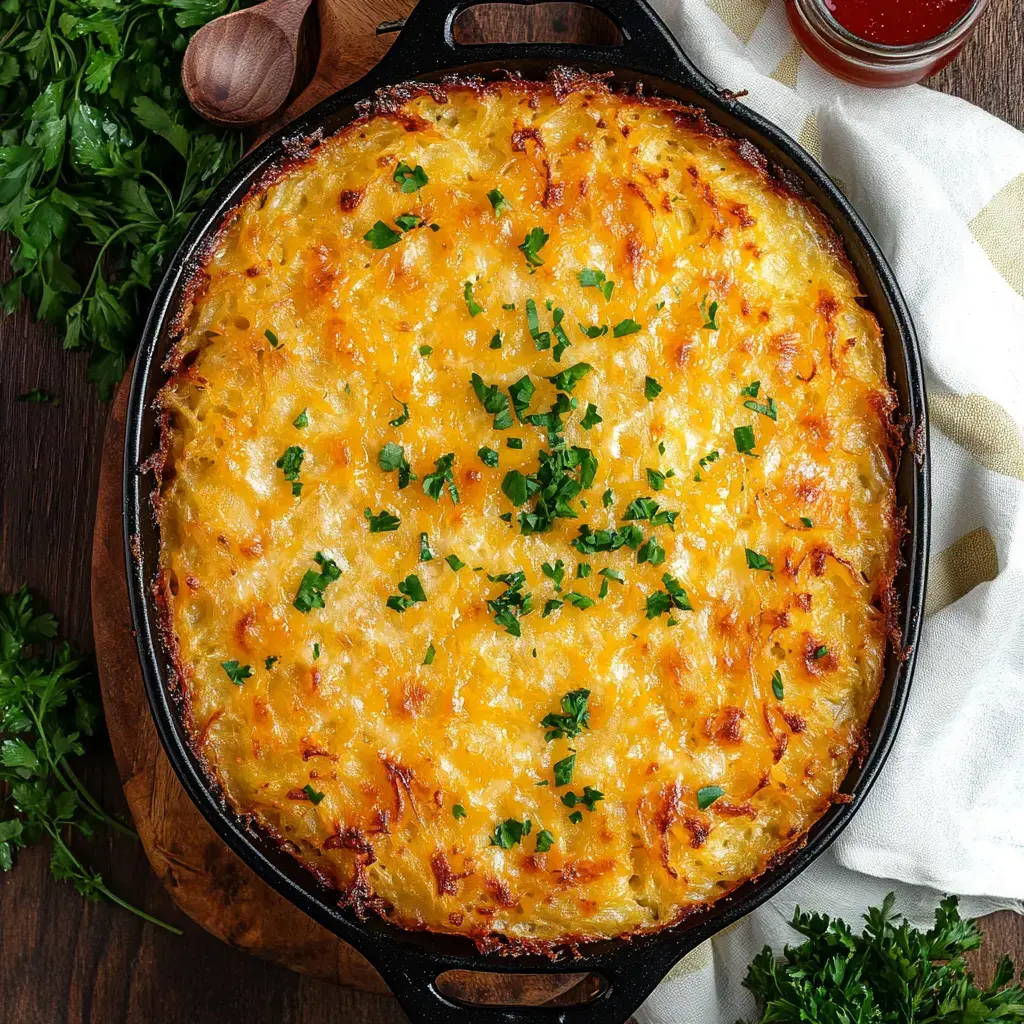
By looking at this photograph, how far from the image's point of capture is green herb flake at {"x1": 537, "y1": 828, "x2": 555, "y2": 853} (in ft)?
10.2

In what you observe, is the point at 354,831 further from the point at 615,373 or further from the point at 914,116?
the point at 914,116

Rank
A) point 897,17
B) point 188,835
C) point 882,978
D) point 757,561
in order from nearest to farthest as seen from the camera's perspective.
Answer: point 757,561
point 882,978
point 897,17
point 188,835

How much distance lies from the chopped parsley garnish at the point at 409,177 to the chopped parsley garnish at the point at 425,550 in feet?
3.30

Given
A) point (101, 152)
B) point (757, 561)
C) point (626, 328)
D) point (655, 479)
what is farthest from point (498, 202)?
point (101, 152)

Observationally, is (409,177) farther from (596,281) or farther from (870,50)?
(870,50)

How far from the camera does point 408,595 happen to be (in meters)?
3.18

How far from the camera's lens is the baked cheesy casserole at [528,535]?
313 cm

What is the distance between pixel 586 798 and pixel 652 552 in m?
0.72

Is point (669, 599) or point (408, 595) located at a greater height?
point (669, 599)

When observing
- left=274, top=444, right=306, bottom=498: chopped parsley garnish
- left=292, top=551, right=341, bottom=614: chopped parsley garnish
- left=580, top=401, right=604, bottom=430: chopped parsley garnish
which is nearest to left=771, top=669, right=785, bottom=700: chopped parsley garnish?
left=580, top=401, right=604, bottom=430: chopped parsley garnish

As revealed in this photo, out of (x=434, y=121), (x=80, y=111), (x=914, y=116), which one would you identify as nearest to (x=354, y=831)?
(x=434, y=121)

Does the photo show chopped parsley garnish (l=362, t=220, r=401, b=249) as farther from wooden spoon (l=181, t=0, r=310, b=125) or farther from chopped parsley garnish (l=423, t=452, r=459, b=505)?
wooden spoon (l=181, t=0, r=310, b=125)

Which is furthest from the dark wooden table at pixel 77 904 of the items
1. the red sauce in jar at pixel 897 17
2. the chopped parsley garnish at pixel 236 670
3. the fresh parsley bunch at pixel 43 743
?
the red sauce in jar at pixel 897 17

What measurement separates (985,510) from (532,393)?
1660 mm
